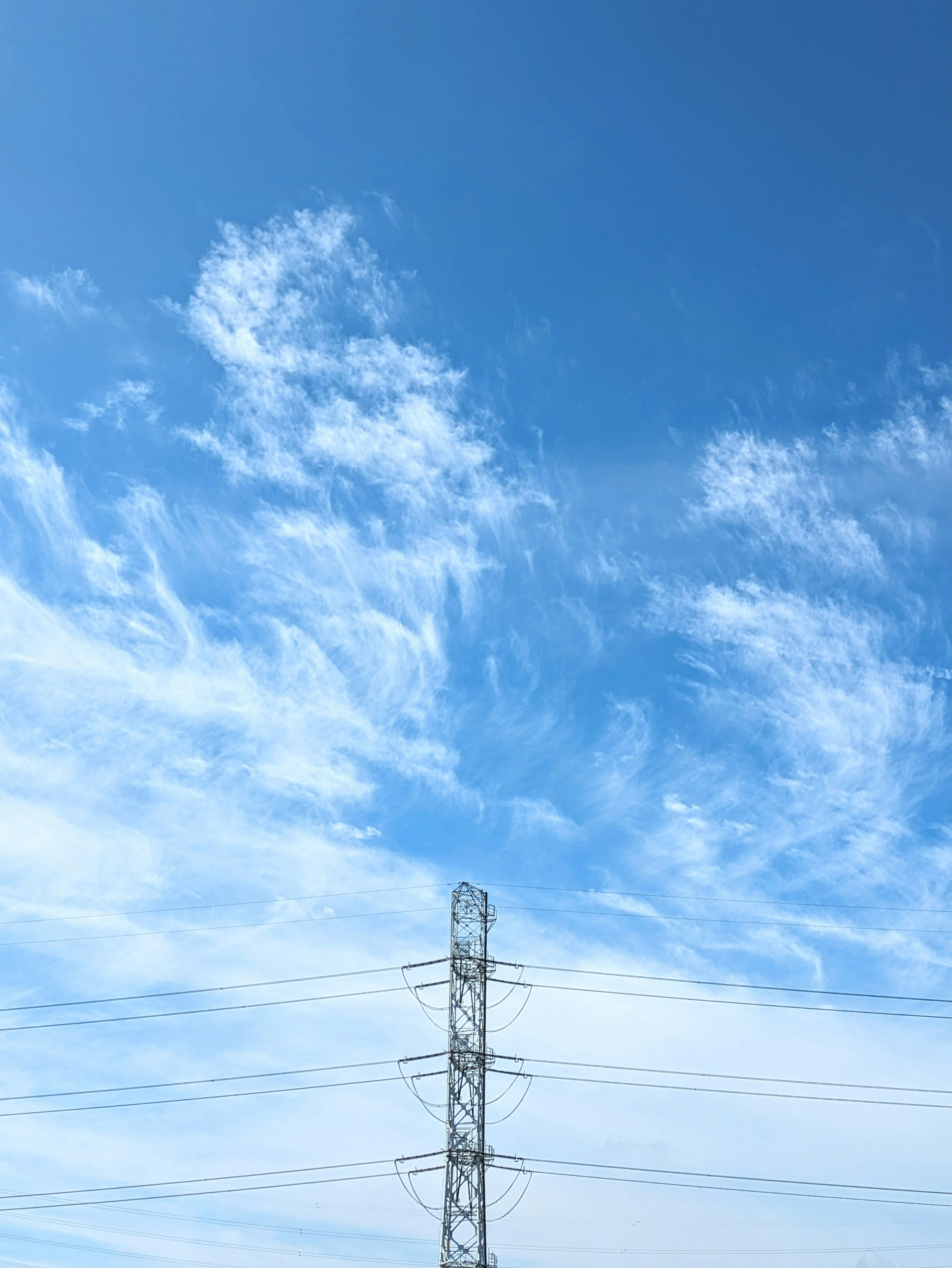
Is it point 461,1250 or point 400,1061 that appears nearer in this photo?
point 461,1250

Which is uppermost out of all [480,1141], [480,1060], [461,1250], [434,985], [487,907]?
[487,907]

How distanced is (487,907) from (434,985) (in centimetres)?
638

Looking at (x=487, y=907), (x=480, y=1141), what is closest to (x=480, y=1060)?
(x=480, y=1141)

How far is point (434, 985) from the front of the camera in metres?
66.1

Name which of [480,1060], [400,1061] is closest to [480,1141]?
[480,1060]

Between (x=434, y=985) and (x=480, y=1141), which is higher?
(x=434, y=985)

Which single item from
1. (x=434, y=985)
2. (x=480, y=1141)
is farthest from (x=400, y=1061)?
(x=480, y=1141)

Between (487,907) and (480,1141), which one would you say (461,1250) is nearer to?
(480,1141)

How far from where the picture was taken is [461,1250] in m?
55.6

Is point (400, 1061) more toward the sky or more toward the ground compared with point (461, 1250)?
more toward the sky

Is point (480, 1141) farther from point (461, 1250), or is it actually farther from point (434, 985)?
point (434, 985)

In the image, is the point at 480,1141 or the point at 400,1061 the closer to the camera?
the point at 480,1141

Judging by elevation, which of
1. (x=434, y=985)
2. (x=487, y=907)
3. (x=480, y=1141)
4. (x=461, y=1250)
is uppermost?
(x=487, y=907)

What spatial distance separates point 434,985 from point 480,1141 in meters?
11.1
